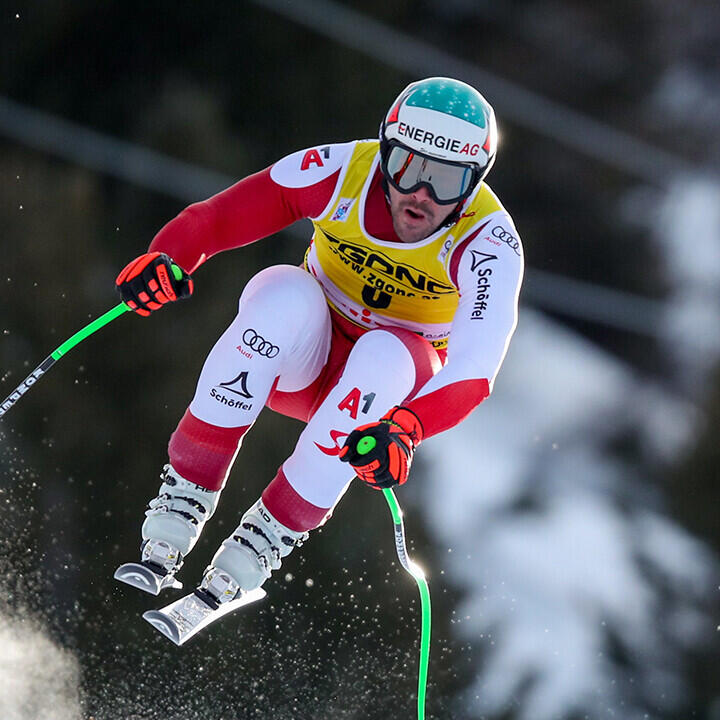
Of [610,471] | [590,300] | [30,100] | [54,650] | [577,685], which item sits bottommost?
[577,685]

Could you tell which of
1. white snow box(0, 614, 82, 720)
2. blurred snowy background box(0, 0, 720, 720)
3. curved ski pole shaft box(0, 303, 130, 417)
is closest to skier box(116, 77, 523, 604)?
curved ski pole shaft box(0, 303, 130, 417)

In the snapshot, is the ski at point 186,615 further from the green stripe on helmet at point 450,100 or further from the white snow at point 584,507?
the white snow at point 584,507

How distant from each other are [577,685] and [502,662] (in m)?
0.42

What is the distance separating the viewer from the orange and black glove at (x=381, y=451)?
2562 millimetres

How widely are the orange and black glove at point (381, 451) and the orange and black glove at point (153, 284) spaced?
0.56 meters

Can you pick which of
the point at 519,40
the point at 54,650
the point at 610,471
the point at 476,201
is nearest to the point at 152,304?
the point at 476,201

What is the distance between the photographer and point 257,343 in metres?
2.83

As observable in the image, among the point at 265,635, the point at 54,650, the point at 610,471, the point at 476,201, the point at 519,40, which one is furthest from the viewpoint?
the point at 610,471

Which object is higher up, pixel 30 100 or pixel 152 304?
pixel 152 304

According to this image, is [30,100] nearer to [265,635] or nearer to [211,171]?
[211,171]

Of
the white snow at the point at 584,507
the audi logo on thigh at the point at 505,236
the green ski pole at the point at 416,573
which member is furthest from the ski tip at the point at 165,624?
the white snow at the point at 584,507

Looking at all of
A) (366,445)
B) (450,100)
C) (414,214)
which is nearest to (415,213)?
(414,214)

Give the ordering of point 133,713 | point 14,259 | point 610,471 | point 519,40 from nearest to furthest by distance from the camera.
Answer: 1. point 133,713
2. point 14,259
3. point 519,40
4. point 610,471

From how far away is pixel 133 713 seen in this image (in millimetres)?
3764
